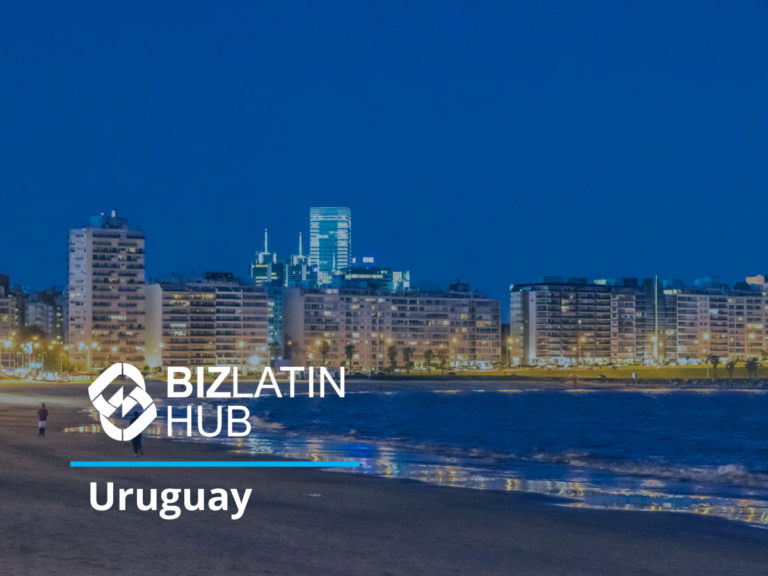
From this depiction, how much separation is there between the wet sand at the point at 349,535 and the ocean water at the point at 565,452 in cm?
277

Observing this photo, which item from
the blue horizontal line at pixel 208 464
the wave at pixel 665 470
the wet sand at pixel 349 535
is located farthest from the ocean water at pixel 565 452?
the wet sand at pixel 349 535

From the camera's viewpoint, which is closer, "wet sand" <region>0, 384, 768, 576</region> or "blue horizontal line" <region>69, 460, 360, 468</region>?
"wet sand" <region>0, 384, 768, 576</region>

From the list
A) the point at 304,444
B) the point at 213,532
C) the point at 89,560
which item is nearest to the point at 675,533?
the point at 213,532

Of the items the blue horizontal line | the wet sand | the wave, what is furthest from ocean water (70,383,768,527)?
the wet sand

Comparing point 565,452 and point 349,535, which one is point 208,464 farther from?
point 565,452

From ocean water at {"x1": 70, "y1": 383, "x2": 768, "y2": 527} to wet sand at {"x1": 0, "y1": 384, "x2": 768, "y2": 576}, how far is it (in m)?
2.77

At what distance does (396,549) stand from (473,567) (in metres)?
1.96

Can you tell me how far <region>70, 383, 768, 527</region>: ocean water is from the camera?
2764 centimetres

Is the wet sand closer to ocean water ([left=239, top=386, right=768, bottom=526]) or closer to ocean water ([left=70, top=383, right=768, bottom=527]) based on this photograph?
ocean water ([left=70, top=383, right=768, bottom=527])

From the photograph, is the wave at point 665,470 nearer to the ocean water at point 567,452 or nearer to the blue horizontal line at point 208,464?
the ocean water at point 567,452

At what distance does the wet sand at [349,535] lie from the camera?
1559 centimetres

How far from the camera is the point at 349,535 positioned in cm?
1873

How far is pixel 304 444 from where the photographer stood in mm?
45625

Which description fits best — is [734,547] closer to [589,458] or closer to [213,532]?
[213,532]
